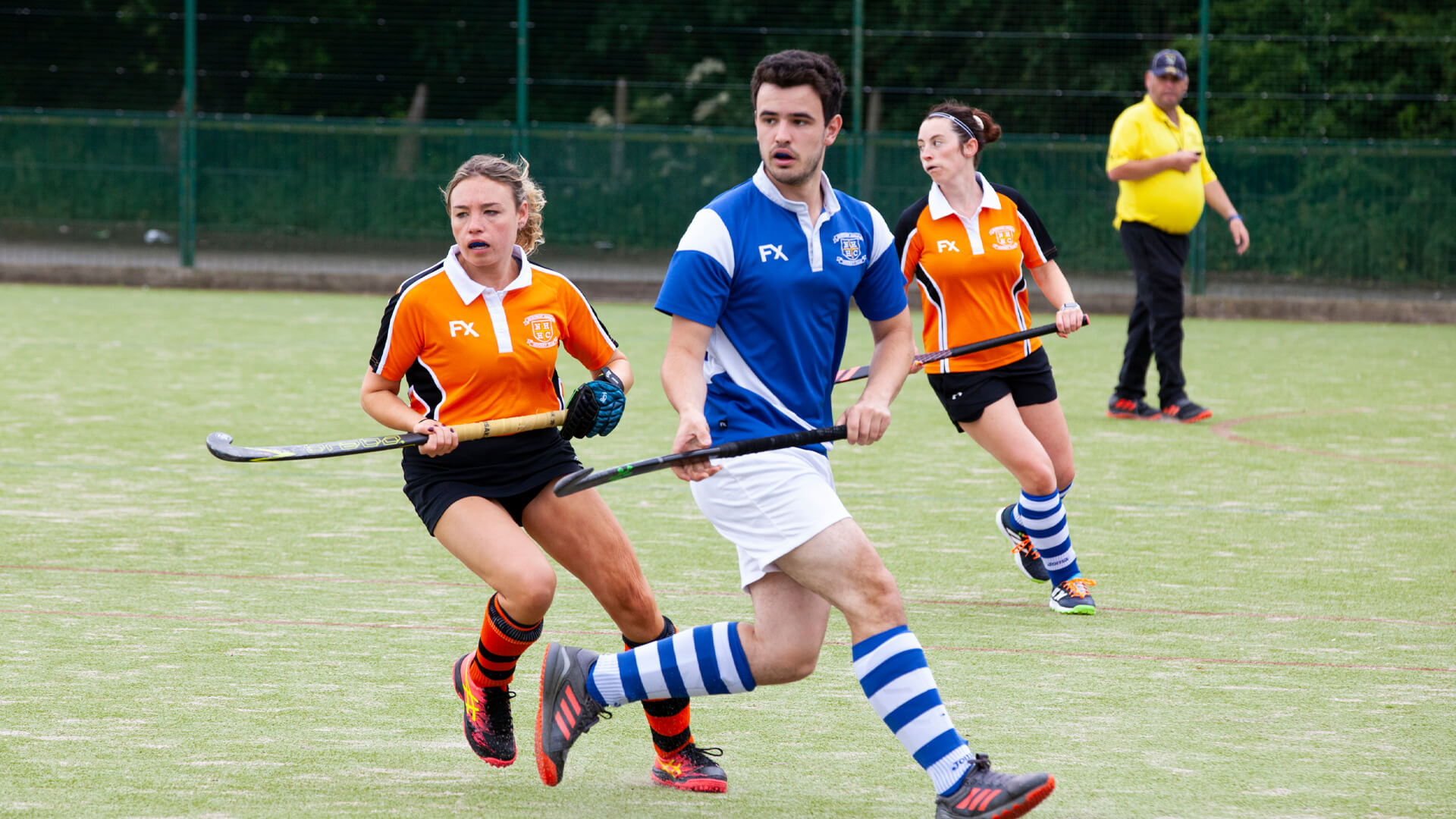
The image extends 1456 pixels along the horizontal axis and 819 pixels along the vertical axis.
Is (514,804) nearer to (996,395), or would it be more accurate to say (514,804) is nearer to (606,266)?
(996,395)

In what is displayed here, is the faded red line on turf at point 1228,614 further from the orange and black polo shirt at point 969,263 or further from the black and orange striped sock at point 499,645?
the black and orange striped sock at point 499,645

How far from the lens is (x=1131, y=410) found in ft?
37.6

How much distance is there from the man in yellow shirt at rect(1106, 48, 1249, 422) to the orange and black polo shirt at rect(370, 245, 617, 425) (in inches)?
287

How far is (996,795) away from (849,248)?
1286mm

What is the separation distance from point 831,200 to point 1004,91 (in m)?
18.2

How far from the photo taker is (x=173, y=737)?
4.43 meters

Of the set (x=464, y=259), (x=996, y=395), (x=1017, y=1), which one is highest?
(x=1017, y=1)

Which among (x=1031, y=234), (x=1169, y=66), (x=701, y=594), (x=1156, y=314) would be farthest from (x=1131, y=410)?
(x=701, y=594)

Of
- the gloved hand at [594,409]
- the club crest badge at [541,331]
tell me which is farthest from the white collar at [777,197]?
the club crest badge at [541,331]

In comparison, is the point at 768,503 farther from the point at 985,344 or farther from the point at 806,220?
the point at 985,344

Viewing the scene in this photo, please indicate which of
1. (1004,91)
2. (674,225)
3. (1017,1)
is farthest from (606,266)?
(1017,1)

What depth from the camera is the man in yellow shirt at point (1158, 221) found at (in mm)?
11203

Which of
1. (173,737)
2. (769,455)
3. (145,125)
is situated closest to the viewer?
(769,455)

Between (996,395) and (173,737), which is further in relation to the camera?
(996,395)
